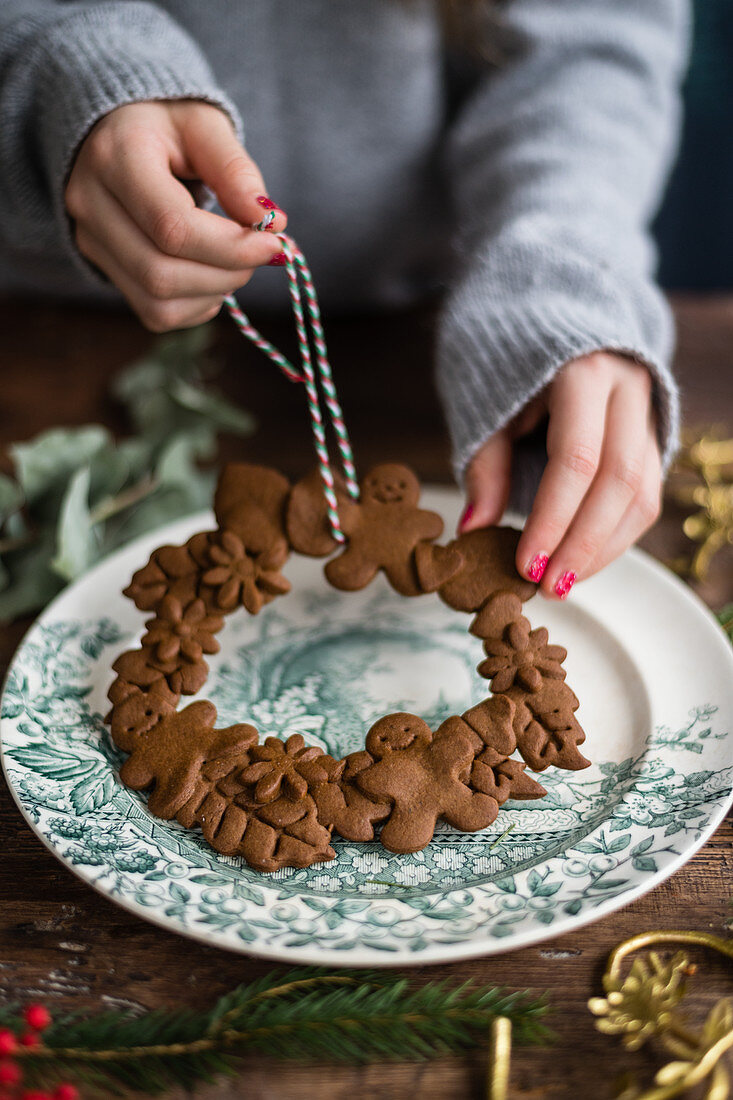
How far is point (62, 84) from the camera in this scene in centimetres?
83

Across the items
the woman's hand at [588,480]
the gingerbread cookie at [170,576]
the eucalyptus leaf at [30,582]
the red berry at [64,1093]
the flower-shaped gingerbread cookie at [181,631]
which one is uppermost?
the woman's hand at [588,480]

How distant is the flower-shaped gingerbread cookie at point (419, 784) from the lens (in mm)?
627

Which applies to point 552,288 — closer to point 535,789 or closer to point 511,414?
point 511,414

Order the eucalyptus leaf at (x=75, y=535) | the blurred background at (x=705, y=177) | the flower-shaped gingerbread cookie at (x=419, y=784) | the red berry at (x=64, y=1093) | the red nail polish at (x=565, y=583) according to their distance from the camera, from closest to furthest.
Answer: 1. the red berry at (x=64, y=1093)
2. the flower-shaped gingerbread cookie at (x=419, y=784)
3. the red nail polish at (x=565, y=583)
4. the eucalyptus leaf at (x=75, y=535)
5. the blurred background at (x=705, y=177)

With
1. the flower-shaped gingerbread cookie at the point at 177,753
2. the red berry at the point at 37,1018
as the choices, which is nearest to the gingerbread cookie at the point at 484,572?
the flower-shaped gingerbread cookie at the point at 177,753

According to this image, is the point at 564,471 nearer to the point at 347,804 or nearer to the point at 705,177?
the point at 347,804

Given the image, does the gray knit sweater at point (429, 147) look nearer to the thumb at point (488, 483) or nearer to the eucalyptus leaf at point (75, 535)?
the thumb at point (488, 483)

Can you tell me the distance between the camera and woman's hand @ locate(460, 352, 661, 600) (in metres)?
0.72

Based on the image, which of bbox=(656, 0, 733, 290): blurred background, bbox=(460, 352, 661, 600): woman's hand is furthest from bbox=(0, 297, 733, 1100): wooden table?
bbox=(656, 0, 733, 290): blurred background

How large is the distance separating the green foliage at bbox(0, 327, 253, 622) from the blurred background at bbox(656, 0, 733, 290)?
4.00ft

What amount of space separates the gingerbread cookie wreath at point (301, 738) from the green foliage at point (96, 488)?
191 millimetres

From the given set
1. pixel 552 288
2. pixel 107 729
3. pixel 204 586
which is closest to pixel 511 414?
pixel 552 288

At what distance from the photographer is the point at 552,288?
Result: 0.86 metres

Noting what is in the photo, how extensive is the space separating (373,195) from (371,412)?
329 millimetres
